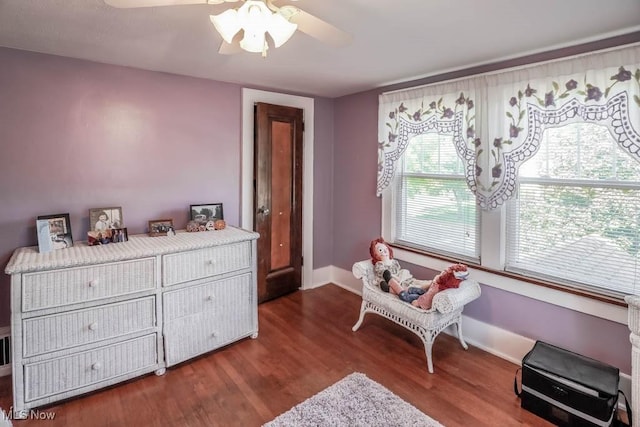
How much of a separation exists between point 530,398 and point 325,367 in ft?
4.20

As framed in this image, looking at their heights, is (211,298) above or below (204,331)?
above

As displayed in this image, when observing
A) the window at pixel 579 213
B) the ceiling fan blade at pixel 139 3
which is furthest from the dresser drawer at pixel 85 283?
the window at pixel 579 213

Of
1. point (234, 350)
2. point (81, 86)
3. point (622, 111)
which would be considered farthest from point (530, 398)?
point (81, 86)

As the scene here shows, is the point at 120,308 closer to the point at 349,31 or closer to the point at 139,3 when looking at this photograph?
the point at 139,3

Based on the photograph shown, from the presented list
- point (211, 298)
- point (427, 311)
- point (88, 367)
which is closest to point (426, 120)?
point (427, 311)

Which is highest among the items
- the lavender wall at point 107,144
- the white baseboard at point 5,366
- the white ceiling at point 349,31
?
the white ceiling at point 349,31

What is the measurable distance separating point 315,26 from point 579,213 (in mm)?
2076

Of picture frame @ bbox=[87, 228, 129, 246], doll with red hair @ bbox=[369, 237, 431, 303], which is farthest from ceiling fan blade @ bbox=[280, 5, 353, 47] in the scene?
picture frame @ bbox=[87, 228, 129, 246]

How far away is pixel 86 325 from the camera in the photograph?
7.16ft

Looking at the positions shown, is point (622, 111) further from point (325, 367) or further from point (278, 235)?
point (278, 235)

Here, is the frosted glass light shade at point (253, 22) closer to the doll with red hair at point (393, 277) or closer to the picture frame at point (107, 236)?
the picture frame at point (107, 236)

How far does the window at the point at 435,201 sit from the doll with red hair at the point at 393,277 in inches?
14.5

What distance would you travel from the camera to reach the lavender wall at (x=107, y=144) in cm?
241

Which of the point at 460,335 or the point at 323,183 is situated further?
the point at 323,183
